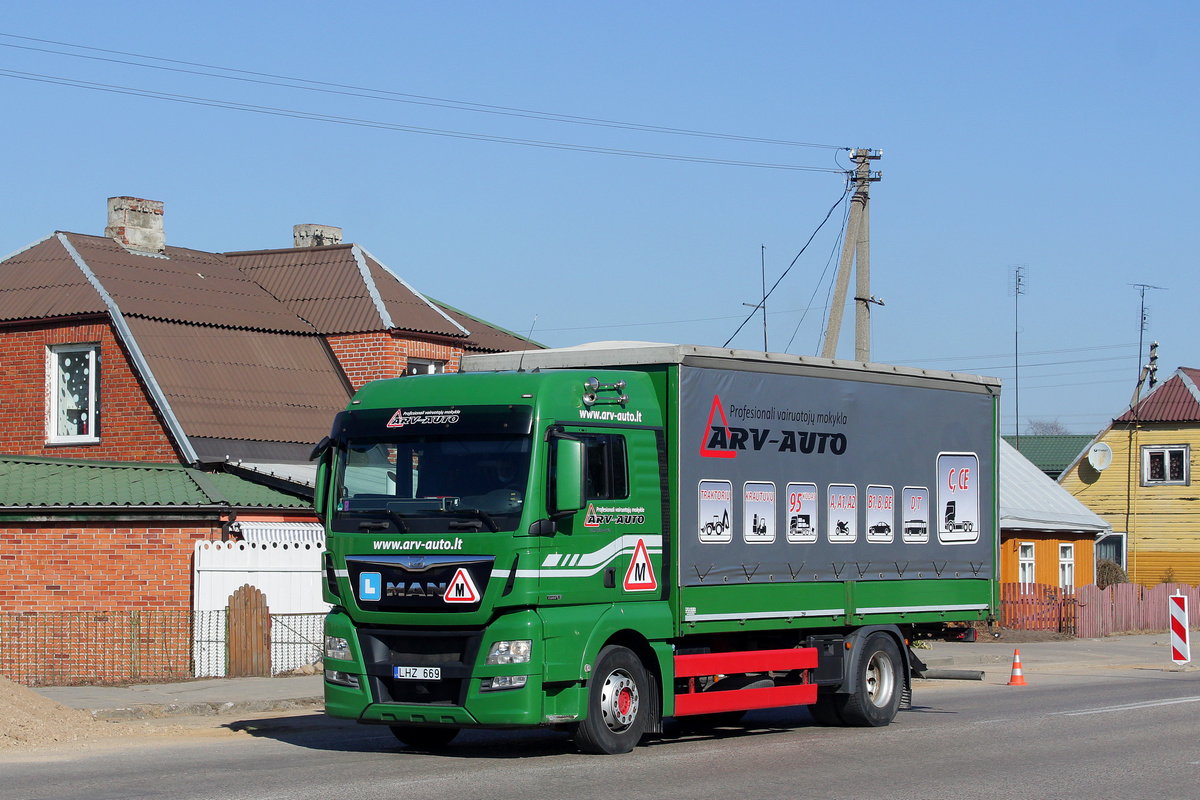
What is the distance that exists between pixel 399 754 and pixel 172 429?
11.7m

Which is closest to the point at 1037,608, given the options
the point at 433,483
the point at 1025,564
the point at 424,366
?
the point at 1025,564

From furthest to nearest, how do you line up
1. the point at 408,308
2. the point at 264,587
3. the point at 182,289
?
the point at 408,308
the point at 182,289
the point at 264,587

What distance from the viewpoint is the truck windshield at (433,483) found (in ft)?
38.0

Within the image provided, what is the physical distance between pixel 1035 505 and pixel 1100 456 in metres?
14.3

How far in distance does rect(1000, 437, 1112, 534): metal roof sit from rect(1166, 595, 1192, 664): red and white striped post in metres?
8.51

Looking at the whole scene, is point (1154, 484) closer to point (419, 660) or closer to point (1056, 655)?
point (1056, 655)

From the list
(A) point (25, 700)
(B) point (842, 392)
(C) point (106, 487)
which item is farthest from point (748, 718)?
(C) point (106, 487)

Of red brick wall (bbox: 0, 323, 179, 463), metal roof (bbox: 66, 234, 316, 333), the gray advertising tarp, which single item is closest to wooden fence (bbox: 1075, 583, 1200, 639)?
metal roof (bbox: 66, 234, 316, 333)

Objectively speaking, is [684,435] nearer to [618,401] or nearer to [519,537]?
[618,401]

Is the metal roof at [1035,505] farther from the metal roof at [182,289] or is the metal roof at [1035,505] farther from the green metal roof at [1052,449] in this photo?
the green metal roof at [1052,449]

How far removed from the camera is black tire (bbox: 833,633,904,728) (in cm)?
1448

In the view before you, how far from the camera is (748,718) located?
51.9 feet

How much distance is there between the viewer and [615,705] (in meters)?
12.1

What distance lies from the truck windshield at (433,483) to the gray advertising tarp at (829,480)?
5.75ft
